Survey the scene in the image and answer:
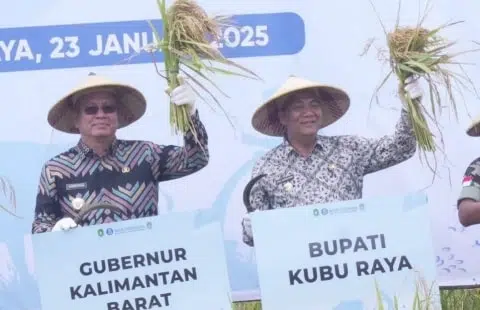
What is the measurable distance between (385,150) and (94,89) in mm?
1052

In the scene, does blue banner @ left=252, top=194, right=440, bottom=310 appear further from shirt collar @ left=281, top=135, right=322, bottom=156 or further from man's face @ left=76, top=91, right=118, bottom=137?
man's face @ left=76, top=91, right=118, bottom=137

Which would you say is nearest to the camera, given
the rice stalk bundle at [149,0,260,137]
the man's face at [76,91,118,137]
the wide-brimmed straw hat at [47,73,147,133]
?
the rice stalk bundle at [149,0,260,137]

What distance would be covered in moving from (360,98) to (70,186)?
4.66 ft

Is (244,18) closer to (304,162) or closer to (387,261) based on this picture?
(304,162)

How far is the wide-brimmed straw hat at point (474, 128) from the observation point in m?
3.90

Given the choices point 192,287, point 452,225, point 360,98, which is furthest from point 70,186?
point 452,225

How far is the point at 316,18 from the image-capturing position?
4117mm

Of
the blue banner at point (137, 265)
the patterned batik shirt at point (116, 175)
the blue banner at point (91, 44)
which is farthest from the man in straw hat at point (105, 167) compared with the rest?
the blue banner at point (91, 44)

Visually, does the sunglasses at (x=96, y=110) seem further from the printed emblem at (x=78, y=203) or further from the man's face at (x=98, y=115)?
the printed emblem at (x=78, y=203)

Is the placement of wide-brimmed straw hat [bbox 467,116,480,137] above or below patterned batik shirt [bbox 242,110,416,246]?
above

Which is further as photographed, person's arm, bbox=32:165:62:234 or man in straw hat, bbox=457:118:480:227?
man in straw hat, bbox=457:118:480:227

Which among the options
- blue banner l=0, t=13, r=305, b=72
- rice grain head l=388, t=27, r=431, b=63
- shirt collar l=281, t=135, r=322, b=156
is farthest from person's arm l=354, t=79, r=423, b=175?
blue banner l=0, t=13, r=305, b=72

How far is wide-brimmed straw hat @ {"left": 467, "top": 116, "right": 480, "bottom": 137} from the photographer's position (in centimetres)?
390

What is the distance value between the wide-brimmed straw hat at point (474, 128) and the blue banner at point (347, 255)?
1273mm
